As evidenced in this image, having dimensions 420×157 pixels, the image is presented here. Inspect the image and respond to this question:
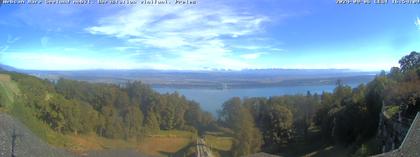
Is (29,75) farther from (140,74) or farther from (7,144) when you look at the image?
(7,144)

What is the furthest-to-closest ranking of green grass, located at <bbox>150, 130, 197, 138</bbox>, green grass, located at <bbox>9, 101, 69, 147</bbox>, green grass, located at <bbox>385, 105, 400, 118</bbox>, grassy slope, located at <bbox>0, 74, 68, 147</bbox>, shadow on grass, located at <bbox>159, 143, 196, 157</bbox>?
green grass, located at <bbox>150, 130, 197, 138</bbox> < shadow on grass, located at <bbox>159, 143, 196, 157</bbox> < green grass, located at <bbox>9, 101, 69, 147</bbox> < grassy slope, located at <bbox>0, 74, 68, 147</bbox> < green grass, located at <bbox>385, 105, 400, 118</bbox>

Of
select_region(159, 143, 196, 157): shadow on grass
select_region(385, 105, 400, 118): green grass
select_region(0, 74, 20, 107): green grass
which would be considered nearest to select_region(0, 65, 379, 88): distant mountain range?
select_region(0, 74, 20, 107): green grass

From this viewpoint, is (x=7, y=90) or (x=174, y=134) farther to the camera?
(x=174, y=134)

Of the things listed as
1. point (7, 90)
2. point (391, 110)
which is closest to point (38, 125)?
point (7, 90)

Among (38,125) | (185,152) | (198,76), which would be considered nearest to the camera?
(185,152)

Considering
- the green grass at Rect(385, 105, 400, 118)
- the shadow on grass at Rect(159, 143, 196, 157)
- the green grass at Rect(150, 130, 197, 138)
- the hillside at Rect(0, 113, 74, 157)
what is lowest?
the shadow on grass at Rect(159, 143, 196, 157)

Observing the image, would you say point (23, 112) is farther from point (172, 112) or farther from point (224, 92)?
point (224, 92)

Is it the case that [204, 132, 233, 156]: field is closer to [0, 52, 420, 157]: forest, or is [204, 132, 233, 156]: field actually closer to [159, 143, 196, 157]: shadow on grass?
[0, 52, 420, 157]: forest

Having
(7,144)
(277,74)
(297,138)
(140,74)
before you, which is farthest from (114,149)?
(7,144)
